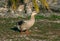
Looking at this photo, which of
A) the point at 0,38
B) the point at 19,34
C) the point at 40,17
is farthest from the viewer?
the point at 40,17

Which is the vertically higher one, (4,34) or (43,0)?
(43,0)

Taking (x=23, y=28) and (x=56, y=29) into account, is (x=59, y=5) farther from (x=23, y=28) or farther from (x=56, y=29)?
(x=23, y=28)

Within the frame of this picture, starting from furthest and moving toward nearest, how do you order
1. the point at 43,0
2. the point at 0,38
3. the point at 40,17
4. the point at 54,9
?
the point at 54,9 → the point at 40,17 → the point at 0,38 → the point at 43,0

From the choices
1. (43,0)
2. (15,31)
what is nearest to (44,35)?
(15,31)

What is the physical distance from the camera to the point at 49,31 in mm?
14250

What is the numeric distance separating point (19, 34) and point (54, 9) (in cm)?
1166

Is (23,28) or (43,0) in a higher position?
(43,0)

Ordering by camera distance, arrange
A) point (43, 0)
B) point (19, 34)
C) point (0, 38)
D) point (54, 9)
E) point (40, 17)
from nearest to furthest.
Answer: point (43, 0), point (0, 38), point (19, 34), point (40, 17), point (54, 9)

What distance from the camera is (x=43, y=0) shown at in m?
6.24

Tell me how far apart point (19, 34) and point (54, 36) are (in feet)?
5.76

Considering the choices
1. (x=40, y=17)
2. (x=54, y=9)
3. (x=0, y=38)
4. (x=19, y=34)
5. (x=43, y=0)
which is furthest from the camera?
(x=54, y=9)

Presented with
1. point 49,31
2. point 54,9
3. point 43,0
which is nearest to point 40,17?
point 54,9

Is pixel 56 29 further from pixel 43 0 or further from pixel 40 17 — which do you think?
pixel 43 0

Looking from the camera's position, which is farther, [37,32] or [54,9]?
[54,9]
